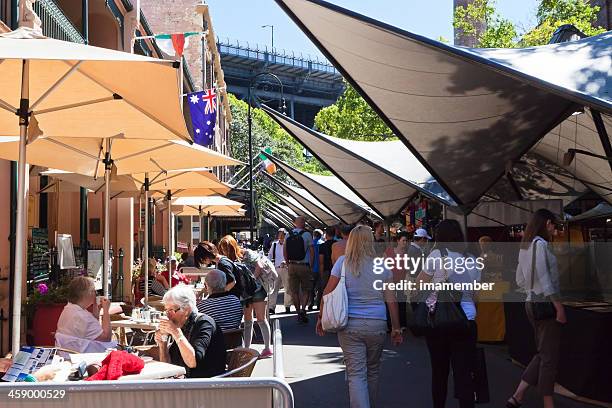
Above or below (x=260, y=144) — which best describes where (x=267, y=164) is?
below

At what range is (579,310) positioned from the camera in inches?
320

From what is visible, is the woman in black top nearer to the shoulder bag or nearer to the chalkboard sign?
the chalkboard sign

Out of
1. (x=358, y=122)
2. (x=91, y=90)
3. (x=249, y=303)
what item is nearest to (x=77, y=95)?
(x=91, y=90)

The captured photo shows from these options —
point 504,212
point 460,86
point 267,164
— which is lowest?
point 504,212

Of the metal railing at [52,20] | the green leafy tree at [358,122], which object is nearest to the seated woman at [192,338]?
the metal railing at [52,20]

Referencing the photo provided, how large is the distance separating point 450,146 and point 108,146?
4.89 meters

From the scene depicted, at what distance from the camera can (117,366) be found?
464cm

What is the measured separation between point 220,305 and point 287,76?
123622mm

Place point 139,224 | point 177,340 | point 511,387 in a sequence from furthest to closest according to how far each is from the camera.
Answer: point 139,224
point 511,387
point 177,340

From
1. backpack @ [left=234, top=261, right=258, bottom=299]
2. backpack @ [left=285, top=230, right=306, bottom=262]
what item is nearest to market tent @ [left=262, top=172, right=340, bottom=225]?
backpack @ [left=285, top=230, right=306, bottom=262]

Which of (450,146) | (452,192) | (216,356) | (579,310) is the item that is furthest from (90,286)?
(452,192)

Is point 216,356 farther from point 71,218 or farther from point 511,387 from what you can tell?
point 71,218

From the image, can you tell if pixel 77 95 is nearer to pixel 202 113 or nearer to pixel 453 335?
pixel 453 335

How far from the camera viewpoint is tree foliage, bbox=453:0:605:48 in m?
30.6
